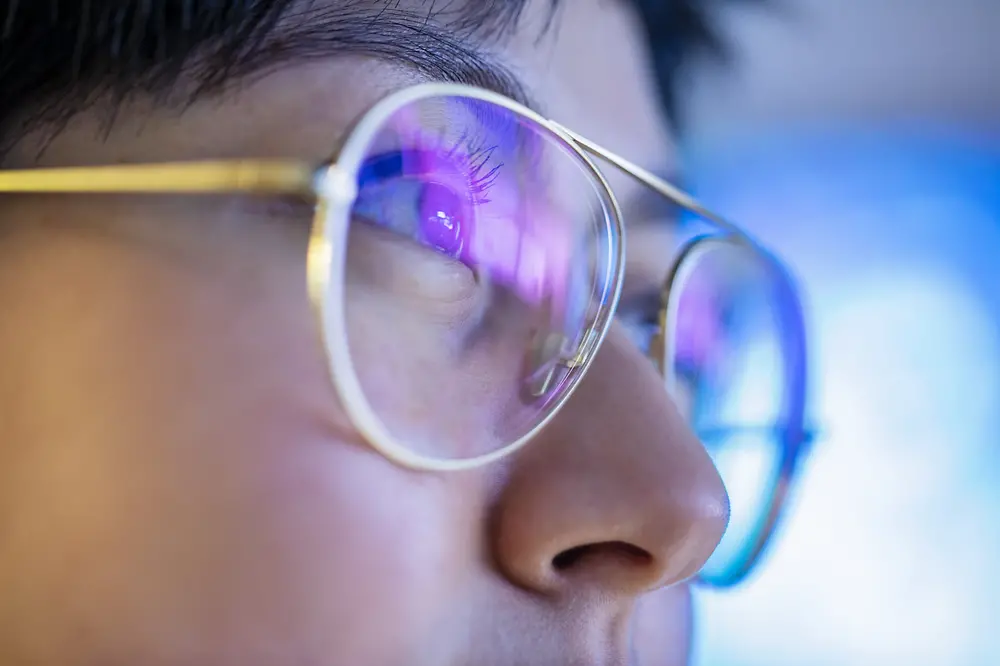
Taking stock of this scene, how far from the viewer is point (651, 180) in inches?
25.9

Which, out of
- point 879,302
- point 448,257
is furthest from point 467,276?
point 879,302

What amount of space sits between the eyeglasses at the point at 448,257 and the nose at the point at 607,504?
24mm

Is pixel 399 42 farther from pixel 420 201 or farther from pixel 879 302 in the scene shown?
pixel 879 302

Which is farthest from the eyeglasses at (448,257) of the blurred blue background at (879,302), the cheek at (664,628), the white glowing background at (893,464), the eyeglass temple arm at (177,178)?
the white glowing background at (893,464)

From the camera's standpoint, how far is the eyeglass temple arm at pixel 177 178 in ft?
1.23

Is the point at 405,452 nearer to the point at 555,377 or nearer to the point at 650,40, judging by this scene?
the point at 555,377

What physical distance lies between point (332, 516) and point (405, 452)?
0.05 meters

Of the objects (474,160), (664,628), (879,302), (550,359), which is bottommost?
(664,628)

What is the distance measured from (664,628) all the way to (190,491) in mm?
396

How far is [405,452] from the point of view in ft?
1.34

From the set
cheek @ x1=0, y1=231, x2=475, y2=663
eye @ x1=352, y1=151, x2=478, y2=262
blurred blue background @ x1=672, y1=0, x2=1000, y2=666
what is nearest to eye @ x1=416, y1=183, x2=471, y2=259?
eye @ x1=352, y1=151, x2=478, y2=262

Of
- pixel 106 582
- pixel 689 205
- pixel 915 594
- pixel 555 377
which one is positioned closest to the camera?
pixel 106 582

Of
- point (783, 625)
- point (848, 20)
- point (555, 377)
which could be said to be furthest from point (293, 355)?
point (848, 20)

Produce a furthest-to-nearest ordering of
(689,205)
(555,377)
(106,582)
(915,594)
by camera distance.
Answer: (915,594), (689,205), (555,377), (106,582)
